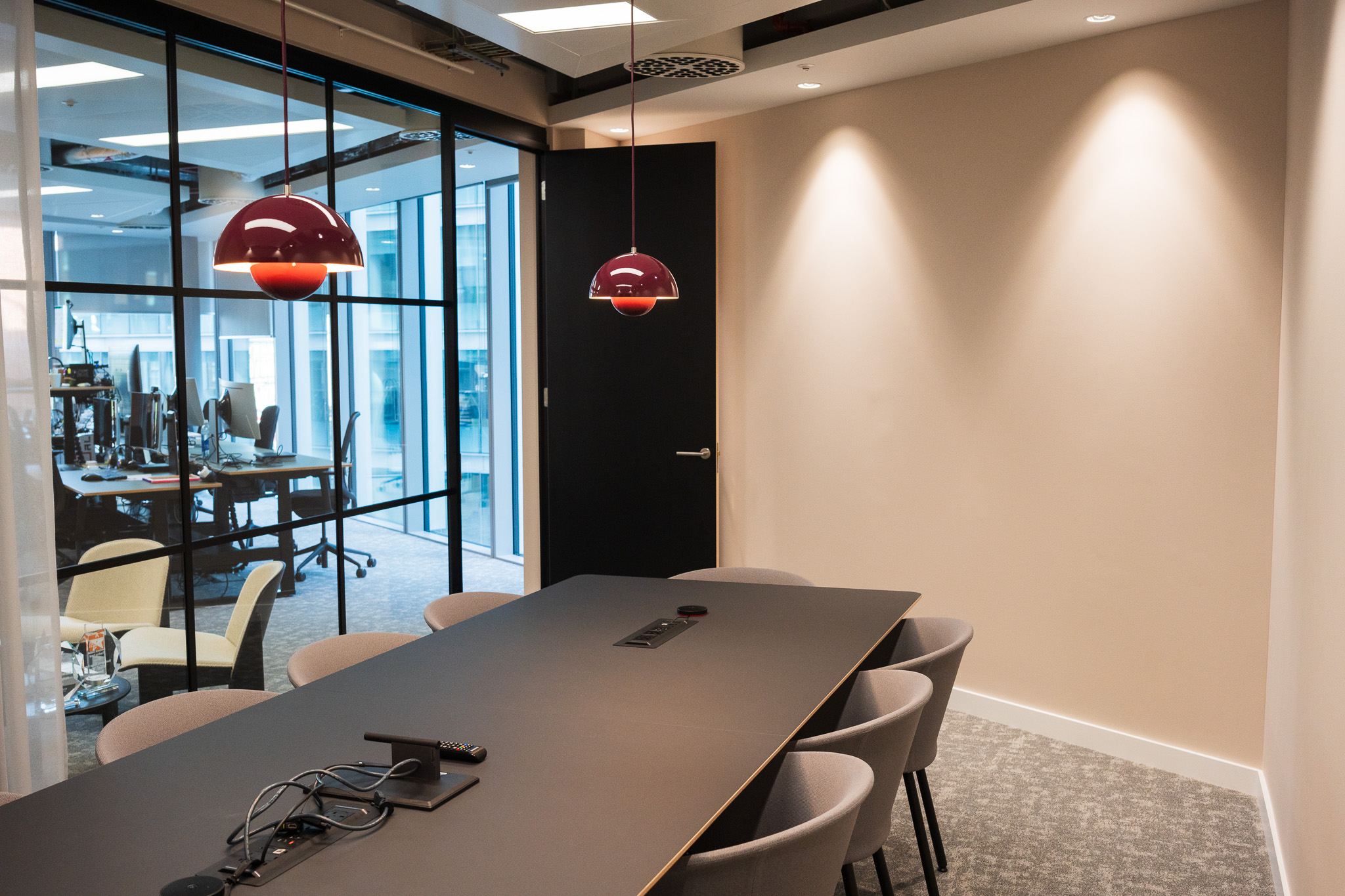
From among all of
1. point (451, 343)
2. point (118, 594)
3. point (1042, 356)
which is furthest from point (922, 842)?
point (451, 343)

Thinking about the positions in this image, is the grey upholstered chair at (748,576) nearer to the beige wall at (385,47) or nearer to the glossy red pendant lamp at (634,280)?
the glossy red pendant lamp at (634,280)

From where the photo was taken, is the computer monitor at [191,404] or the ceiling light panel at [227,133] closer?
the ceiling light panel at [227,133]

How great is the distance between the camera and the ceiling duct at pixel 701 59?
429cm

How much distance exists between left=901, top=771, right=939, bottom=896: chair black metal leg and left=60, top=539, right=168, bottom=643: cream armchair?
2828 mm

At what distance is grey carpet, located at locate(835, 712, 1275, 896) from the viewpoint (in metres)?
3.11

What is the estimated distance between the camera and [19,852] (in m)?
1.71

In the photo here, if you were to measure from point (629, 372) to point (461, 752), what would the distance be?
3.76m

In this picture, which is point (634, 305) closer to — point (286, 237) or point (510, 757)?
point (286, 237)

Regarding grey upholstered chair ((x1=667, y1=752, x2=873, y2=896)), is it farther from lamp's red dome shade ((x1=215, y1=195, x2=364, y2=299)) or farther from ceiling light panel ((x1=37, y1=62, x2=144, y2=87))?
ceiling light panel ((x1=37, y1=62, x2=144, y2=87))

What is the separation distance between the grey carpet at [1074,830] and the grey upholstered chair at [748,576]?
3.18ft

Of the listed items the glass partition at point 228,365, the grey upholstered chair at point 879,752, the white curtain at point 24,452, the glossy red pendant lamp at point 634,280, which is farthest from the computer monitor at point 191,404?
the grey upholstered chair at point 879,752

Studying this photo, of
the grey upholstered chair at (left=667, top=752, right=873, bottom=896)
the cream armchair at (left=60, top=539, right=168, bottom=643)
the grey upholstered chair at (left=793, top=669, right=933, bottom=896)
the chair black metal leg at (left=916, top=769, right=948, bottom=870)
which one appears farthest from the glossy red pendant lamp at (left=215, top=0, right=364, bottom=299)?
the chair black metal leg at (left=916, top=769, right=948, bottom=870)

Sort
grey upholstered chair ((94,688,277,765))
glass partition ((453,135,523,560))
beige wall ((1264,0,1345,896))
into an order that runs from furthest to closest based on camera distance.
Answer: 1. glass partition ((453,135,523,560))
2. grey upholstered chair ((94,688,277,765))
3. beige wall ((1264,0,1345,896))

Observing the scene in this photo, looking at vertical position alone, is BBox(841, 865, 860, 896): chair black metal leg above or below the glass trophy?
below
